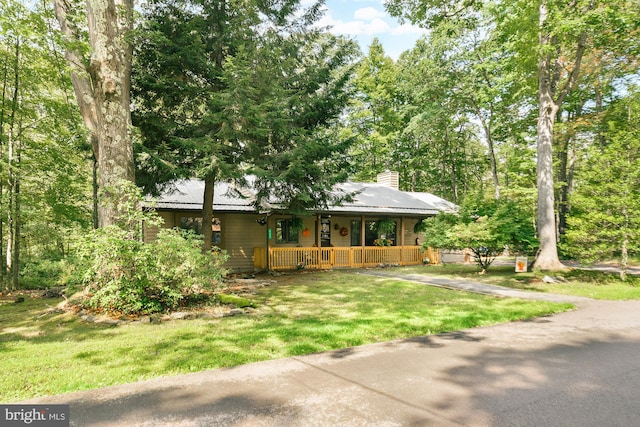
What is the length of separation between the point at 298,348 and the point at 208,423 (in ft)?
7.01

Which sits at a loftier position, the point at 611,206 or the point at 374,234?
the point at 611,206

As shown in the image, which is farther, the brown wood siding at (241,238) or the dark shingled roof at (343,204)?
the brown wood siding at (241,238)

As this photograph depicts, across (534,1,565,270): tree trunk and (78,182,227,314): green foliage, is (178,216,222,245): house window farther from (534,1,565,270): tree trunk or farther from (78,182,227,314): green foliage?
(534,1,565,270): tree trunk

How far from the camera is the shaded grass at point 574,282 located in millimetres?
9845

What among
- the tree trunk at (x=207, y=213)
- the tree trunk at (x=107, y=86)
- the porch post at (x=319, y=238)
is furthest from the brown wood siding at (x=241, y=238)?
the tree trunk at (x=107, y=86)

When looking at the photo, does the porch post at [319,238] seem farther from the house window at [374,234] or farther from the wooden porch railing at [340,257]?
the house window at [374,234]

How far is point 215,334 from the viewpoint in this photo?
19.3 ft

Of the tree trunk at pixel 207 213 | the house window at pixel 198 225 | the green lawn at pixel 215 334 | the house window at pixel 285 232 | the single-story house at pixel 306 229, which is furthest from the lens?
the house window at pixel 285 232

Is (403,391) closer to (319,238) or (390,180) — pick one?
(319,238)

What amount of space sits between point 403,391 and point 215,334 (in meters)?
3.36

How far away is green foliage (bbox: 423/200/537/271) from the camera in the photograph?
1344 cm

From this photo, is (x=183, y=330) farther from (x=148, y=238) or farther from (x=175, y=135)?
(x=148, y=238)

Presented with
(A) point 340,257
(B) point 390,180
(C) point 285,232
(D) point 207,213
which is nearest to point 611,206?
(A) point 340,257

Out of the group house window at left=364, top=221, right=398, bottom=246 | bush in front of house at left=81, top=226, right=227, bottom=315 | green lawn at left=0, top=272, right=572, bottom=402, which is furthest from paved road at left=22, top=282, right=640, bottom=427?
house window at left=364, top=221, right=398, bottom=246
